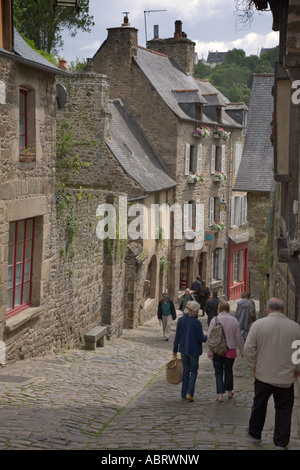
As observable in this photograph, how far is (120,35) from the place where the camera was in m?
26.6

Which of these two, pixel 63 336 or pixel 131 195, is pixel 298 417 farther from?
pixel 131 195

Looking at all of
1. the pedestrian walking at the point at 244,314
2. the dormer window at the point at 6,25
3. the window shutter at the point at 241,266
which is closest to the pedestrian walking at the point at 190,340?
the pedestrian walking at the point at 244,314

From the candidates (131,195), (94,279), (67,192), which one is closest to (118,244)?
(94,279)

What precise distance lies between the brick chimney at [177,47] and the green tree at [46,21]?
370 centimetres

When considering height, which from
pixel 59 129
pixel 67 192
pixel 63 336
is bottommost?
pixel 63 336

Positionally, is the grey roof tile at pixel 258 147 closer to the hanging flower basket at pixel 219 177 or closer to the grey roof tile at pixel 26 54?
the hanging flower basket at pixel 219 177

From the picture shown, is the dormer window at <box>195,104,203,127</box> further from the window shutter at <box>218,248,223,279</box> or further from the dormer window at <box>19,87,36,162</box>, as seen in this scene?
the dormer window at <box>19,87,36,162</box>

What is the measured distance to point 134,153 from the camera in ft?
80.1

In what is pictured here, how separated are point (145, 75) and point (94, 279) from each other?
1329 cm

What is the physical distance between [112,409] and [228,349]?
1.62m

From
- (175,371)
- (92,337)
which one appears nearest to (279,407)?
(175,371)

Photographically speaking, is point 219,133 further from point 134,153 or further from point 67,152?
point 67,152

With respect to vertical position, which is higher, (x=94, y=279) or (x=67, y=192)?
(x=67, y=192)
